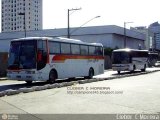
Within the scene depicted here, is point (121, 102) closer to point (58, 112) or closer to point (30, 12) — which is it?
point (58, 112)

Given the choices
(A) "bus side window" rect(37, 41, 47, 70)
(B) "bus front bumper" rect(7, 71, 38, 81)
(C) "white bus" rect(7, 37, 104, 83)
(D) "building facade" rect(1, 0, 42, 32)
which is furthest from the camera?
(D) "building facade" rect(1, 0, 42, 32)

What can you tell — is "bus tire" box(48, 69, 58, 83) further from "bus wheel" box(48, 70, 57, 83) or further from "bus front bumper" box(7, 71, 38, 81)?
"bus front bumper" box(7, 71, 38, 81)

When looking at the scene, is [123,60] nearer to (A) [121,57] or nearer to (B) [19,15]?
(A) [121,57]

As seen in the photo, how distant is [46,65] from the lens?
19.7 meters

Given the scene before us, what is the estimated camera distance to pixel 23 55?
63.4 feet

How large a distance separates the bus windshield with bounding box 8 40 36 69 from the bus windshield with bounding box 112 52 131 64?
764 inches

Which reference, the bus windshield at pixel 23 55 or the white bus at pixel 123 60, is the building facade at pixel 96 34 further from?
the bus windshield at pixel 23 55

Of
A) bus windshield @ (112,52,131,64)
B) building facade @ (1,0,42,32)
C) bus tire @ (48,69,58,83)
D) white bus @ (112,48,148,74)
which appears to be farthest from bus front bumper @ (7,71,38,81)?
building facade @ (1,0,42,32)

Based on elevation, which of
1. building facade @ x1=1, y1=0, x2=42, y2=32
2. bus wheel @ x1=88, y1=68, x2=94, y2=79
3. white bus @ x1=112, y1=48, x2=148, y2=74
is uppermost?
building facade @ x1=1, y1=0, x2=42, y2=32

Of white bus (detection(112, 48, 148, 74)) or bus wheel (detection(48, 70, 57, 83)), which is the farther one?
white bus (detection(112, 48, 148, 74))

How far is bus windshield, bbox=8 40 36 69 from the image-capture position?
19094mm

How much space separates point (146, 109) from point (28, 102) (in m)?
3.98

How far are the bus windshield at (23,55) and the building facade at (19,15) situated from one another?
10687 cm

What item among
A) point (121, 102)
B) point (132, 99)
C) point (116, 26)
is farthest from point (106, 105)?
point (116, 26)
